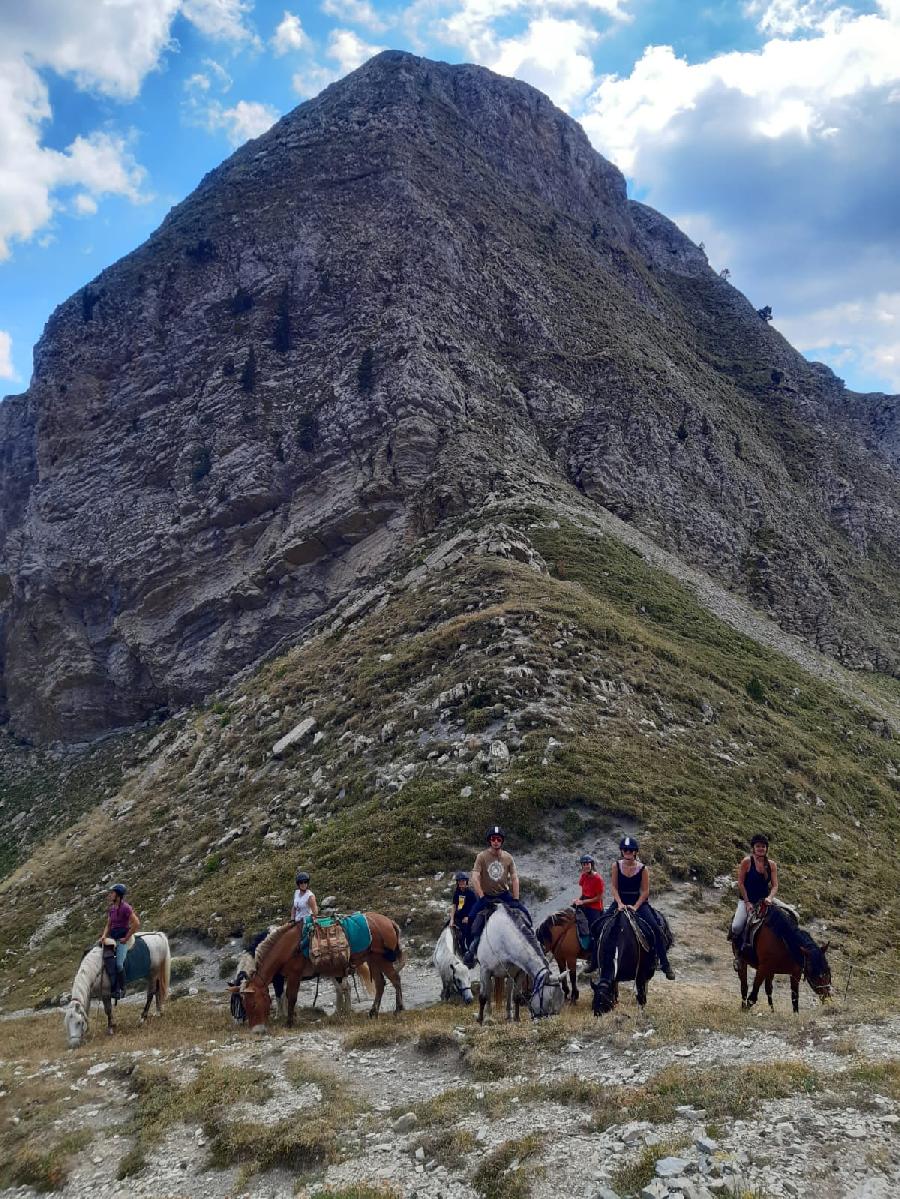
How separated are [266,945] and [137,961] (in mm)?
2774

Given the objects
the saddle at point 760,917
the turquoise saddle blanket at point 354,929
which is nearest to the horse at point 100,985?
the turquoise saddle blanket at point 354,929

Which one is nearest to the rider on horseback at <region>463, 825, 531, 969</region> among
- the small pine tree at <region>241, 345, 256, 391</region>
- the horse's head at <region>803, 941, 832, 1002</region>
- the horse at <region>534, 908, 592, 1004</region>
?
the horse at <region>534, 908, 592, 1004</region>

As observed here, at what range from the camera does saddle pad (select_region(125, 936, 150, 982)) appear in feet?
42.6

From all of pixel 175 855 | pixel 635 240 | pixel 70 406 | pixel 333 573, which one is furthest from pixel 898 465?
pixel 175 855

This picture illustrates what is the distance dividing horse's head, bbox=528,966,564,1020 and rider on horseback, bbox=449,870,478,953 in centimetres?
191

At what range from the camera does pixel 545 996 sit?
10633 mm

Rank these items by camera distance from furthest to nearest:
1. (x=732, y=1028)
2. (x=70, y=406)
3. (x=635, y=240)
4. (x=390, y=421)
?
1. (x=635, y=240)
2. (x=70, y=406)
3. (x=390, y=421)
4. (x=732, y=1028)

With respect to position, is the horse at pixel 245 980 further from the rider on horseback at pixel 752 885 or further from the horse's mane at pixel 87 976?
the rider on horseback at pixel 752 885

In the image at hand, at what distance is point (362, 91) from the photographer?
82.6 meters

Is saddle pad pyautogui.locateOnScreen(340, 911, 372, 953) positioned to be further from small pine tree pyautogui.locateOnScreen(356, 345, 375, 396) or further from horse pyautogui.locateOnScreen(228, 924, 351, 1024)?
small pine tree pyautogui.locateOnScreen(356, 345, 375, 396)

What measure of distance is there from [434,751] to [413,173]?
65491 millimetres

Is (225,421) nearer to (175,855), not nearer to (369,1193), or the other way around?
(175,855)

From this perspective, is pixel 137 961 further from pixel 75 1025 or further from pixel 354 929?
pixel 354 929

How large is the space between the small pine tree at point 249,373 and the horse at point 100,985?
51.6 metres
